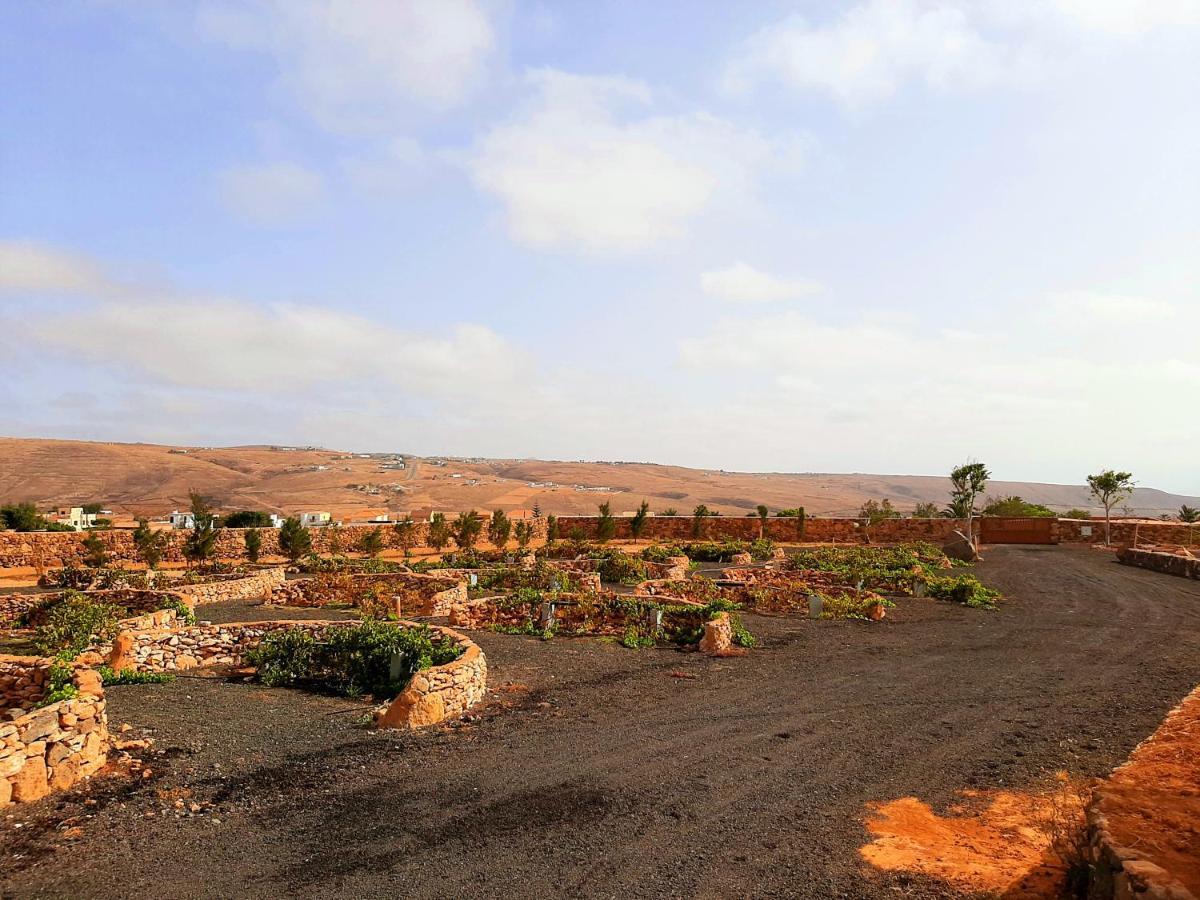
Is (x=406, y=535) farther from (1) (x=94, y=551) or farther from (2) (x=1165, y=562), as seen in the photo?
(2) (x=1165, y=562)

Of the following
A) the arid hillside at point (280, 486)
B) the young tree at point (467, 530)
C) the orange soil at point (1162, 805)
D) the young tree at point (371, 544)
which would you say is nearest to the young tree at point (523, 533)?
the young tree at point (467, 530)

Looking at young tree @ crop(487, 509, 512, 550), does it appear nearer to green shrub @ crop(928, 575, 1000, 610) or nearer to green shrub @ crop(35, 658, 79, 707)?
green shrub @ crop(928, 575, 1000, 610)

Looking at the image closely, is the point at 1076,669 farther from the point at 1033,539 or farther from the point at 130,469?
the point at 130,469

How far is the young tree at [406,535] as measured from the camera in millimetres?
36838

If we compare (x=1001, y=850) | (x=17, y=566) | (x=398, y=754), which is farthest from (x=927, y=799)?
(x=17, y=566)

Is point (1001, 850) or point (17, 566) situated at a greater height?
point (1001, 850)

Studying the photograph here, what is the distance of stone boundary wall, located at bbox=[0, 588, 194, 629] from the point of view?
17719mm

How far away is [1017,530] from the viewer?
44250mm

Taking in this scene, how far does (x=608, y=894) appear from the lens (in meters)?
5.94

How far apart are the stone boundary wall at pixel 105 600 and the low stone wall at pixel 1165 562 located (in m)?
36.3

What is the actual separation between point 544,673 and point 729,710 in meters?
3.87

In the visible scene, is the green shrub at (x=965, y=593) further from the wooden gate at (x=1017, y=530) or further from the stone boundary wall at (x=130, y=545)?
the stone boundary wall at (x=130, y=545)

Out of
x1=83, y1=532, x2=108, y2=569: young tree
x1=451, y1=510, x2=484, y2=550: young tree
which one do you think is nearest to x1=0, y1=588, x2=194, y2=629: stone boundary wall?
x1=83, y1=532, x2=108, y2=569: young tree

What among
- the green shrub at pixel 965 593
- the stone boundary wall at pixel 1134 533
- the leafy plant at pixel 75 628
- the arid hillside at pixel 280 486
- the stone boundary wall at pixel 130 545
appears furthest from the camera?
the arid hillside at pixel 280 486
